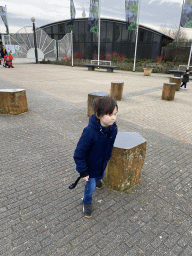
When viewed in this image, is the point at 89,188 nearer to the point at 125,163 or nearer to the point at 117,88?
the point at 125,163

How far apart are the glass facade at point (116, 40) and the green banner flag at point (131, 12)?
962 cm

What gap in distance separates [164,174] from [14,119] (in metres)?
4.59

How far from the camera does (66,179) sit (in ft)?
10.7

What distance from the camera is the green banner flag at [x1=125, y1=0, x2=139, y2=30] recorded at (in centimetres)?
1954

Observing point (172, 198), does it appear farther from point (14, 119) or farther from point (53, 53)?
point (53, 53)

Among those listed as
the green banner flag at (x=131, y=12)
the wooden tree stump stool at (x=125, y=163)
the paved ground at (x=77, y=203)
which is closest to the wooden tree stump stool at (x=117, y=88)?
the paved ground at (x=77, y=203)

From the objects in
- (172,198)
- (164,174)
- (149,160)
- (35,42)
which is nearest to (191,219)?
(172,198)

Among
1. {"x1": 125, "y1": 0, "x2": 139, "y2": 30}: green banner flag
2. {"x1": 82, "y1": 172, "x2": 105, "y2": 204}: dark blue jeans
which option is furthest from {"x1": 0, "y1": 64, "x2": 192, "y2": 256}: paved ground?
{"x1": 125, "y1": 0, "x2": 139, "y2": 30}: green banner flag

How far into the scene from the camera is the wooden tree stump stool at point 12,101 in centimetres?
598

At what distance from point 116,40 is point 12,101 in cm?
2851

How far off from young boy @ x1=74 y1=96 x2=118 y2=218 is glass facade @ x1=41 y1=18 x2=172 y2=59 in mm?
30634

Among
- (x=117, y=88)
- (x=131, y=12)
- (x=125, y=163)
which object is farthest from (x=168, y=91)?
(x=131, y=12)

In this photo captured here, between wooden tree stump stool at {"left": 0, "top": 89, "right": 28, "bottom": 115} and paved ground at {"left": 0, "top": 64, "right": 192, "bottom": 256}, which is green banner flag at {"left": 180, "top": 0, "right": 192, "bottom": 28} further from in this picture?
wooden tree stump stool at {"left": 0, "top": 89, "right": 28, "bottom": 115}

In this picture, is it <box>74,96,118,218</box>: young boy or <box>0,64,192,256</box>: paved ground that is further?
<box>0,64,192,256</box>: paved ground
